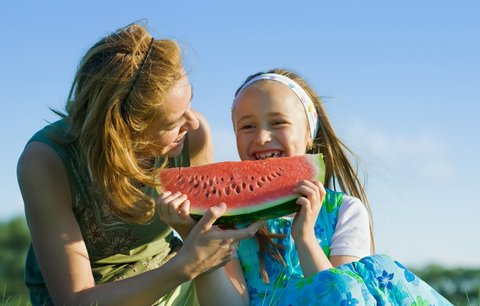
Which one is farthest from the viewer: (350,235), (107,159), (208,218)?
(350,235)

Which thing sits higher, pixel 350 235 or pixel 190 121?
pixel 190 121

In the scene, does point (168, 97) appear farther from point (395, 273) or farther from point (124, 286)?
point (395, 273)

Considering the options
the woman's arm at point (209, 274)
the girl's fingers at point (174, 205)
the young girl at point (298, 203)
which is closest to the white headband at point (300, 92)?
the young girl at point (298, 203)

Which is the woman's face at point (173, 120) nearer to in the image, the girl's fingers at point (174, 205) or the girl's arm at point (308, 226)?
the girl's fingers at point (174, 205)

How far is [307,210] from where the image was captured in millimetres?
3525

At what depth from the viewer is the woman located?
12.6ft

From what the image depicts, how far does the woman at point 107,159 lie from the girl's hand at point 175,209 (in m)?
0.27

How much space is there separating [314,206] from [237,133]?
0.80 metres

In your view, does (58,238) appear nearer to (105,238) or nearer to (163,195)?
(105,238)

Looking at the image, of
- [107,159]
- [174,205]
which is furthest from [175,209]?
[107,159]

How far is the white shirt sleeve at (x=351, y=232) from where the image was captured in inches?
154

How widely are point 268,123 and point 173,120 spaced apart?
54cm

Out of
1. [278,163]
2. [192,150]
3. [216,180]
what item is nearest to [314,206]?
[278,163]

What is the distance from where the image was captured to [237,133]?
4145 millimetres
